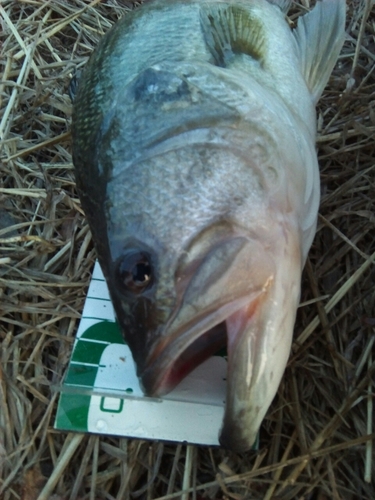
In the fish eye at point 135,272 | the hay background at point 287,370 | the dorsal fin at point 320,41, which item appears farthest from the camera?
the dorsal fin at point 320,41

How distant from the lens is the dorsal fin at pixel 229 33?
1868 millimetres

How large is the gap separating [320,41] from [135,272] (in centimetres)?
136

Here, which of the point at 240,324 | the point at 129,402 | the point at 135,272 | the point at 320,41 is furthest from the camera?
the point at 320,41

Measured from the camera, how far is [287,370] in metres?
1.92

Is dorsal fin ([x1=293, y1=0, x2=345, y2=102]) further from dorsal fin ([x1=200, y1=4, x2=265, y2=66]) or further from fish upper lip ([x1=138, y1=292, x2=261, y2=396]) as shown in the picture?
fish upper lip ([x1=138, y1=292, x2=261, y2=396])

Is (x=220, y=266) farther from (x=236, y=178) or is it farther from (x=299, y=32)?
(x=299, y=32)

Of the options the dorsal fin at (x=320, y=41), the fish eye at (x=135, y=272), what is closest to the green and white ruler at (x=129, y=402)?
the fish eye at (x=135, y=272)

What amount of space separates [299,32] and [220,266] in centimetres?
136

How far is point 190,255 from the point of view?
1427 mm

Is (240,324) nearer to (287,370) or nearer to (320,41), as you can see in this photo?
(287,370)

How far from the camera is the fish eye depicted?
4.80 feet

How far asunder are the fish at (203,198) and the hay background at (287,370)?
1.35ft

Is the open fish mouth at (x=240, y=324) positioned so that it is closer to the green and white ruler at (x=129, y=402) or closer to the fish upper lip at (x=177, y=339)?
the fish upper lip at (x=177, y=339)

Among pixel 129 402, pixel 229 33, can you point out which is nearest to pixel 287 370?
pixel 129 402
